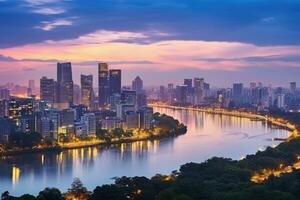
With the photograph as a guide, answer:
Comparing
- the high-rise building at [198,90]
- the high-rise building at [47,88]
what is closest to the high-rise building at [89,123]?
the high-rise building at [47,88]

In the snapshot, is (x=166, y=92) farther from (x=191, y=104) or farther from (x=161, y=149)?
(x=161, y=149)

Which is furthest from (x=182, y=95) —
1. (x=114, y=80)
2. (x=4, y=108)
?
(x=4, y=108)

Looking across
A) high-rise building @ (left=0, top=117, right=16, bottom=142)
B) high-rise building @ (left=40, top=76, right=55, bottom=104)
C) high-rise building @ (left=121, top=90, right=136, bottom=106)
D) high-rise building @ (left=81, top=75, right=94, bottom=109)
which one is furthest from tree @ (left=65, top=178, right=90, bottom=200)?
high-rise building @ (left=81, top=75, right=94, bottom=109)

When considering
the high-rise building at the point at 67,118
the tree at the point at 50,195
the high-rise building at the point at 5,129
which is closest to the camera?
the tree at the point at 50,195

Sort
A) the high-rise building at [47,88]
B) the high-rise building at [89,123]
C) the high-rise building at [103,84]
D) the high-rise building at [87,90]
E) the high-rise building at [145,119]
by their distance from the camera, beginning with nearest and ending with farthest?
1. the high-rise building at [89,123]
2. the high-rise building at [145,119]
3. the high-rise building at [47,88]
4. the high-rise building at [87,90]
5. the high-rise building at [103,84]

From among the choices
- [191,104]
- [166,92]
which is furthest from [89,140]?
[166,92]

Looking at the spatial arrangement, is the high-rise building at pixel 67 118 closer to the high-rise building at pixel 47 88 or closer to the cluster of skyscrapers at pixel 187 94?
the high-rise building at pixel 47 88
